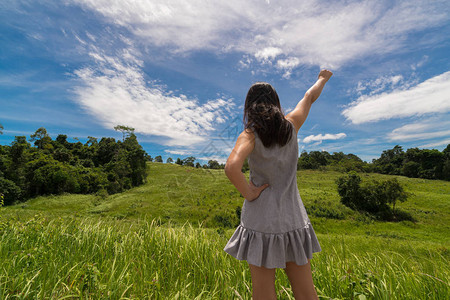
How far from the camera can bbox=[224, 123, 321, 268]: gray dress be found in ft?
4.95

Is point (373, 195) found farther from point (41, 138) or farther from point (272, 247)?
point (41, 138)

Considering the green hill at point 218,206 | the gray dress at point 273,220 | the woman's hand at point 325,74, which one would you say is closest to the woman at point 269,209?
the gray dress at point 273,220

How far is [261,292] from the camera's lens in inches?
59.5

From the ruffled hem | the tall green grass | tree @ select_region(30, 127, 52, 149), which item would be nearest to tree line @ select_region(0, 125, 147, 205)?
tree @ select_region(30, 127, 52, 149)

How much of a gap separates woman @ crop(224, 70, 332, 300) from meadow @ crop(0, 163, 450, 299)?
3.43 feet

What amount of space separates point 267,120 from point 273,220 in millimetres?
759

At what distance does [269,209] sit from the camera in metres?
1.54

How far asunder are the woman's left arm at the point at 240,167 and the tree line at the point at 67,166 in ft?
180

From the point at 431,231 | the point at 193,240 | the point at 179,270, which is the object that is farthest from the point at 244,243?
the point at 431,231

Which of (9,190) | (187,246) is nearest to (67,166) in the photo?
(9,190)

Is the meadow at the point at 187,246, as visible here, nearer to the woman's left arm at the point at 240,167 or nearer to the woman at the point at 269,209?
the woman at the point at 269,209

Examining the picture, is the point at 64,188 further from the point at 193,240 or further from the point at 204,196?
the point at 193,240

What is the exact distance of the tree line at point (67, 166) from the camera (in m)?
44.1

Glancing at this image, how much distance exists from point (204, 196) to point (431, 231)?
44.4m
